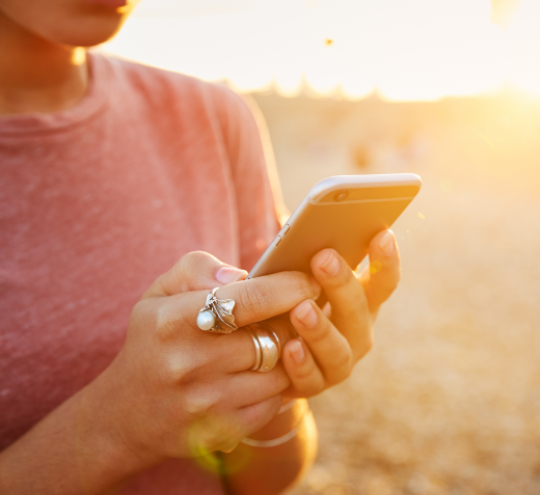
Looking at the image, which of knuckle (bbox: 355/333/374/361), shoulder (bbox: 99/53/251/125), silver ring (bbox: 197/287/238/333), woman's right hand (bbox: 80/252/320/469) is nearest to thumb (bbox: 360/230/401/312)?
knuckle (bbox: 355/333/374/361)

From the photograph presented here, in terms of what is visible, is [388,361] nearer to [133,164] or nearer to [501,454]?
[501,454]

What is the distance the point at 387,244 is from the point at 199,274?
0.56 metres

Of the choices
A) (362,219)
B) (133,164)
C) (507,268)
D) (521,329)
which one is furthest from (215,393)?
(507,268)

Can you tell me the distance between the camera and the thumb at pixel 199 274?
1.02 metres

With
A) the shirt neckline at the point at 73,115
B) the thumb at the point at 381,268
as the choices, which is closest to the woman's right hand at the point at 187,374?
the thumb at the point at 381,268

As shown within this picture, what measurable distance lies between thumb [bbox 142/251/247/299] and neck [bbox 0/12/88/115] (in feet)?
2.88

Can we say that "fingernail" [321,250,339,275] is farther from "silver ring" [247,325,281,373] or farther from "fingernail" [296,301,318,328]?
"silver ring" [247,325,281,373]

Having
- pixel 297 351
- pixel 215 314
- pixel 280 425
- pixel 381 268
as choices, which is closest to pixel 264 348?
pixel 297 351

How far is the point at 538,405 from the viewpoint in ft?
16.4

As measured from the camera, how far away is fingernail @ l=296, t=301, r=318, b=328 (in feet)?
3.38

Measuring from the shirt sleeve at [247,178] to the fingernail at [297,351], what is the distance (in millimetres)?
820

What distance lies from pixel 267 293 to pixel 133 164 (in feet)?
2.98

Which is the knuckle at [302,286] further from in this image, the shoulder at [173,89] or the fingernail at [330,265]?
the shoulder at [173,89]

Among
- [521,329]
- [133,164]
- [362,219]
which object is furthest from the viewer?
[521,329]
